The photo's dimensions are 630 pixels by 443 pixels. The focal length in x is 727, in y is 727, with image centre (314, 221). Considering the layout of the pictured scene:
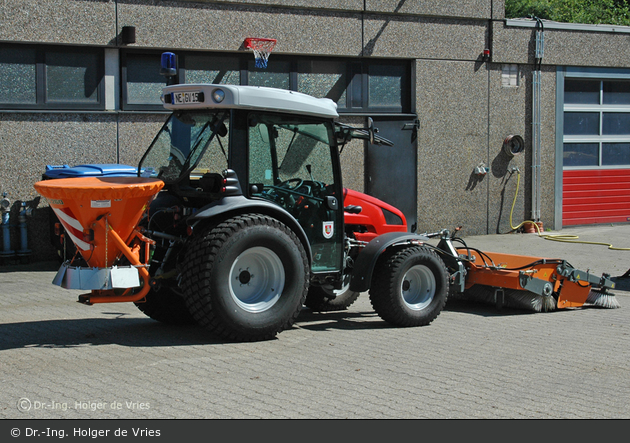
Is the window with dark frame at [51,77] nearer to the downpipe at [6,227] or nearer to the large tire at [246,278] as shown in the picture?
the downpipe at [6,227]

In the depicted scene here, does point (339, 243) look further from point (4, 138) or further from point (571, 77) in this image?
point (571, 77)

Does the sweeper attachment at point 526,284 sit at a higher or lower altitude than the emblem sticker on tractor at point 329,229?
lower

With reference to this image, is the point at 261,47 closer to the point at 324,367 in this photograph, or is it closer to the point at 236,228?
the point at 236,228

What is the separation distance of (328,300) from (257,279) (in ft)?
6.33

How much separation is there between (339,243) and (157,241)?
1.82 m

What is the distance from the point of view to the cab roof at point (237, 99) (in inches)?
258

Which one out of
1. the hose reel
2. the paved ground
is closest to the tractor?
the paved ground

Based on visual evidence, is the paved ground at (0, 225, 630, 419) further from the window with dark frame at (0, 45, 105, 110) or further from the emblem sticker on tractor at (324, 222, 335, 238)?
the window with dark frame at (0, 45, 105, 110)

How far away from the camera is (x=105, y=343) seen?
655 cm

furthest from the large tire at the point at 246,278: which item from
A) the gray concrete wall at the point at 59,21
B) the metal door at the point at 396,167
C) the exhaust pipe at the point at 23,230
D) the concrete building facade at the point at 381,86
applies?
the metal door at the point at 396,167

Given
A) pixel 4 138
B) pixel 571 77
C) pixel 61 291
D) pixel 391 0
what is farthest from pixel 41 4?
pixel 571 77

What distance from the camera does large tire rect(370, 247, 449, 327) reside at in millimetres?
7375

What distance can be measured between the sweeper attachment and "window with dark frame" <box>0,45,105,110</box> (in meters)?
6.79

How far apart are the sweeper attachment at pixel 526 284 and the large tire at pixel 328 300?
120 cm
